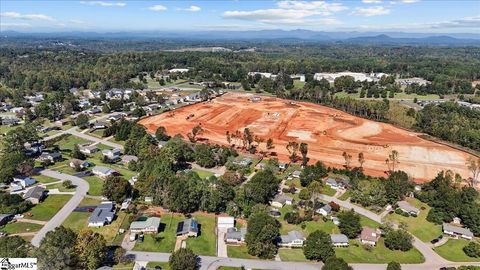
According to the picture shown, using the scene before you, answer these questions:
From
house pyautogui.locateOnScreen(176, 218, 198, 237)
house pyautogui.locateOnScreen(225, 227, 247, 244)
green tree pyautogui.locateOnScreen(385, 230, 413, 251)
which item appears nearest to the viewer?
green tree pyautogui.locateOnScreen(385, 230, 413, 251)

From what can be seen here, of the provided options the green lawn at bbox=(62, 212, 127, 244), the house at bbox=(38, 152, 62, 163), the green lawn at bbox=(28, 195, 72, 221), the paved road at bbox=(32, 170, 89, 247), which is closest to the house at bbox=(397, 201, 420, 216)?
the green lawn at bbox=(62, 212, 127, 244)

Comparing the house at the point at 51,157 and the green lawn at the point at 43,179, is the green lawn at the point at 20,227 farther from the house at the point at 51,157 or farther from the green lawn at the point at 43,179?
the house at the point at 51,157

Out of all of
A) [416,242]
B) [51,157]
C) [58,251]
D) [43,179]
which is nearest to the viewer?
[58,251]

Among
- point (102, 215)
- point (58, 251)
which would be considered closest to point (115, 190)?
point (102, 215)

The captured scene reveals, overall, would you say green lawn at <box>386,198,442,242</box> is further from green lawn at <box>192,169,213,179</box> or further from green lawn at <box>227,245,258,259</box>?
green lawn at <box>192,169,213,179</box>

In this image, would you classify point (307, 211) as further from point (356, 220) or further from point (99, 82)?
point (99, 82)

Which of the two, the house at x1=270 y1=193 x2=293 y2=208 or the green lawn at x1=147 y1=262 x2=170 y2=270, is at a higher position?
the house at x1=270 y1=193 x2=293 y2=208

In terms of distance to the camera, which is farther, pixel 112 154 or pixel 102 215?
pixel 112 154

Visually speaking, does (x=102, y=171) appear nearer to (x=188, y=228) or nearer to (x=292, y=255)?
(x=188, y=228)
